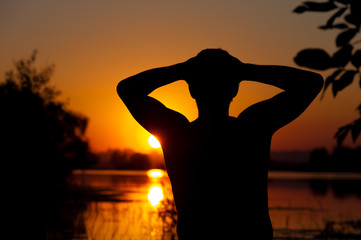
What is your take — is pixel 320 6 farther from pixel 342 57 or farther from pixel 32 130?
pixel 32 130

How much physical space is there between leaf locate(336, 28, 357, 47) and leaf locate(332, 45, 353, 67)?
60 mm

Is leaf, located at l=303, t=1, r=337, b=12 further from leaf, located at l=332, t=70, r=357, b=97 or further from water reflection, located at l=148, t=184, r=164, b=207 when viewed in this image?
water reflection, located at l=148, t=184, r=164, b=207

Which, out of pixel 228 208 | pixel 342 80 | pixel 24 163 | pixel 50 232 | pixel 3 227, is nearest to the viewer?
pixel 228 208

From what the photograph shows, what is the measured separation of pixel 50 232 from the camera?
14.0 metres

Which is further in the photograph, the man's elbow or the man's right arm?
the man's elbow

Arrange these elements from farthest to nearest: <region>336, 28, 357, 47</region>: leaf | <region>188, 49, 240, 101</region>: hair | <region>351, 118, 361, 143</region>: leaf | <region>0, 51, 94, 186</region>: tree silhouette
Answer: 1. <region>0, 51, 94, 186</region>: tree silhouette
2. <region>336, 28, 357, 47</region>: leaf
3. <region>351, 118, 361, 143</region>: leaf
4. <region>188, 49, 240, 101</region>: hair

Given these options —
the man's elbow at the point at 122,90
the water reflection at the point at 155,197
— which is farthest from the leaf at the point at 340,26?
the water reflection at the point at 155,197

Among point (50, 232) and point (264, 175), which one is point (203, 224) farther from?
point (50, 232)

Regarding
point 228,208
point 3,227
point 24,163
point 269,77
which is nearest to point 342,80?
point 269,77

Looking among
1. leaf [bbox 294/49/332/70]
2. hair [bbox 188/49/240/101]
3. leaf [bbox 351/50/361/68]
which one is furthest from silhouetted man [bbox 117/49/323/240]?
leaf [bbox 351/50/361/68]

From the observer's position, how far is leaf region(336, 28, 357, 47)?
3873 millimetres

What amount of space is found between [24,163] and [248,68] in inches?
979

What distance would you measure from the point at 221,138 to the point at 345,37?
154 cm

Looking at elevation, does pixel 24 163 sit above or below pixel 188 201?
above
